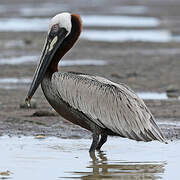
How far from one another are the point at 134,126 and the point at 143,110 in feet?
0.80

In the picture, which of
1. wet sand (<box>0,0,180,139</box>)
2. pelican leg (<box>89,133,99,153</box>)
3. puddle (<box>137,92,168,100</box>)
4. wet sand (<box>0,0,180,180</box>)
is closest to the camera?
wet sand (<box>0,0,180,180</box>)

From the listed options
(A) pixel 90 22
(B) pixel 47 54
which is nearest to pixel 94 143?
(B) pixel 47 54

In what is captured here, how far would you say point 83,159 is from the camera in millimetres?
8344

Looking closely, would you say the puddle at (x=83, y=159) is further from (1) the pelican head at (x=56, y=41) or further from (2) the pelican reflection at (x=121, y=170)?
(1) the pelican head at (x=56, y=41)

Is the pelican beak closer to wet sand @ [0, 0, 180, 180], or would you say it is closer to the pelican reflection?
wet sand @ [0, 0, 180, 180]

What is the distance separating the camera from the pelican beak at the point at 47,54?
8.79m

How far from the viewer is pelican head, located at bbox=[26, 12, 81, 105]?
28.9 feet

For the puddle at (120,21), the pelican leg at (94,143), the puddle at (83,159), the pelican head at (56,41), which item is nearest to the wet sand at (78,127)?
the puddle at (83,159)

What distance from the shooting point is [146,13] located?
37250mm

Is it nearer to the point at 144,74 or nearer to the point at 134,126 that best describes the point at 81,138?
the point at 134,126

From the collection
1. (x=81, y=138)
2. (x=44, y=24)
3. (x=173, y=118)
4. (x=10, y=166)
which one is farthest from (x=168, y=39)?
(x=10, y=166)

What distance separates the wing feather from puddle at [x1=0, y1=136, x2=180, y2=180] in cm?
32

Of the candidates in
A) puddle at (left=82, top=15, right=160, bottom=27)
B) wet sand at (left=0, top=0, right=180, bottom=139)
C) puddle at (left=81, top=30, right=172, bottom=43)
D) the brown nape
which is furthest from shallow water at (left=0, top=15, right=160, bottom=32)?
the brown nape

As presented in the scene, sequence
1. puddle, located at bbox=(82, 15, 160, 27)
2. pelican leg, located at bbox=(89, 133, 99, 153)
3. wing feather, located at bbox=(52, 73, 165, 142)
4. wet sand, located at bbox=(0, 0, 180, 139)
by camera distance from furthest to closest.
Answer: puddle, located at bbox=(82, 15, 160, 27) → wet sand, located at bbox=(0, 0, 180, 139) → pelican leg, located at bbox=(89, 133, 99, 153) → wing feather, located at bbox=(52, 73, 165, 142)
